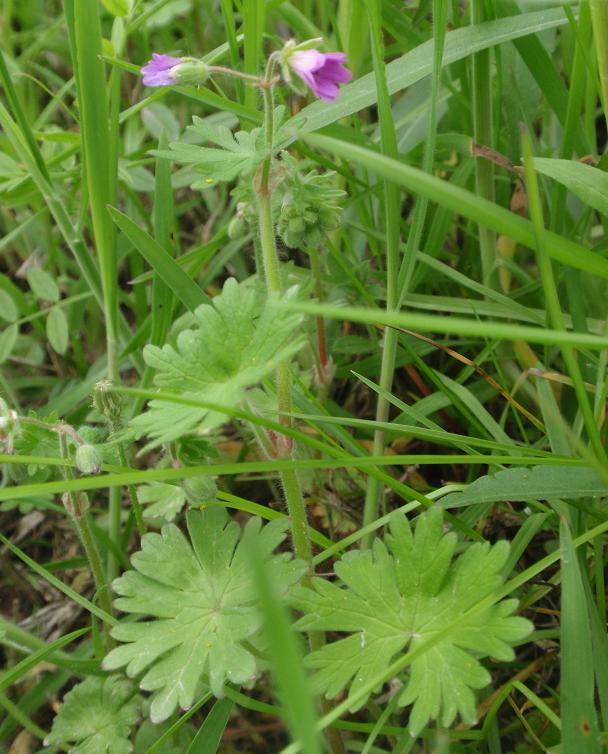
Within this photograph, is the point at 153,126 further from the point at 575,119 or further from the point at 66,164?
the point at 575,119

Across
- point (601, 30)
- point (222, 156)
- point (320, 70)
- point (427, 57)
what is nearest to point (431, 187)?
point (320, 70)

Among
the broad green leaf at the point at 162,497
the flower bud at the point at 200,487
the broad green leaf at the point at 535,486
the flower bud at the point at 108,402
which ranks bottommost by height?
the broad green leaf at the point at 162,497

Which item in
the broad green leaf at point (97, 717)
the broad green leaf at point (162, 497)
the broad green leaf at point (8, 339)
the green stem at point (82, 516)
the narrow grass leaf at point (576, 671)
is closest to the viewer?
the narrow grass leaf at point (576, 671)

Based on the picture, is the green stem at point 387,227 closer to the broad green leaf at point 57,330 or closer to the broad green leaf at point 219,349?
the broad green leaf at point 219,349

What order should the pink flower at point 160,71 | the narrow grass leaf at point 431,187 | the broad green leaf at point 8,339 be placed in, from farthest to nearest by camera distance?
the broad green leaf at point 8,339
the pink flower at point 160,71
the narrow grass leaf at point 431,187

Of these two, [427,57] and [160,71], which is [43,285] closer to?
[160,71]

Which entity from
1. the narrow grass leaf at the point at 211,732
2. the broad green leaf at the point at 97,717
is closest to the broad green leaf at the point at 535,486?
the narrow grass leaf at the point at 211,732

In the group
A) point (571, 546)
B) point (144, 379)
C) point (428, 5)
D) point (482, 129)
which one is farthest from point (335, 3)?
point (571, 546)

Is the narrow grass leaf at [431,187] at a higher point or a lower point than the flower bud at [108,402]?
higher
